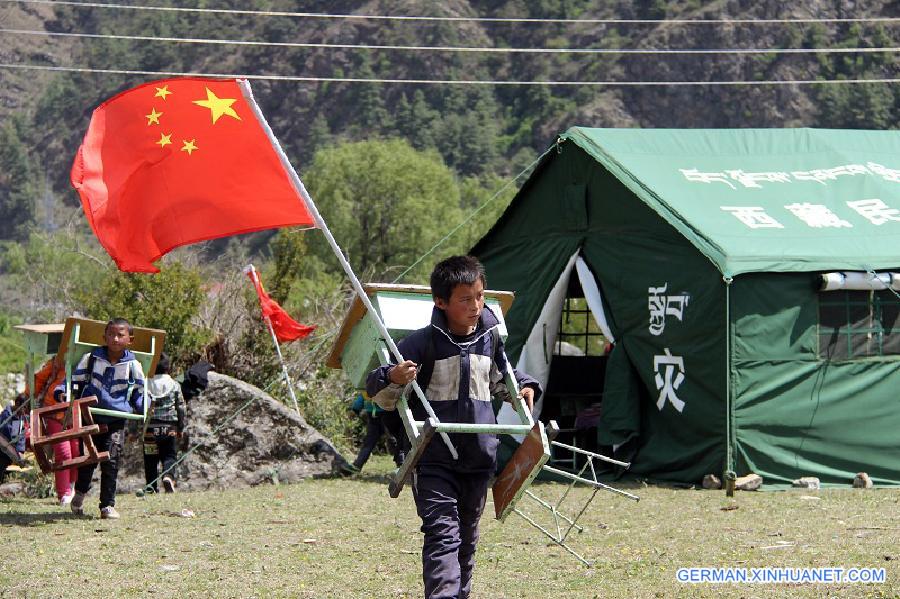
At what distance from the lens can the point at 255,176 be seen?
6699 millimetres

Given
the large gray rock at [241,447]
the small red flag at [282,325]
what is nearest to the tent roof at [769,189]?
the small red flag at [282,325]

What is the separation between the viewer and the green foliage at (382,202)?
4778 centimetres

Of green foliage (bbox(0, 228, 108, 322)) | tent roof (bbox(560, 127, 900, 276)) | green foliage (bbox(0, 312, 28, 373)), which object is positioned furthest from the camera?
green foliage (bbox(0, 312, 28, 373))

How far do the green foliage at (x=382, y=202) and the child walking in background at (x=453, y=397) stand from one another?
39.3 metres

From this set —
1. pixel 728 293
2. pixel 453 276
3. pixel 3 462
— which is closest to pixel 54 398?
pixel 3 462

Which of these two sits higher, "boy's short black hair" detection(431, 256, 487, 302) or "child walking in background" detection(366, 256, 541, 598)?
"boy's short black hair" detection(431, 256, 487, 302)

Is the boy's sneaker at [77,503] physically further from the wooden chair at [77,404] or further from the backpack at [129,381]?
the backpack at [129,381]

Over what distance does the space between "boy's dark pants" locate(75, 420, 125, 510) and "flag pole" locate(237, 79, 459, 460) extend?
4583 millimetres

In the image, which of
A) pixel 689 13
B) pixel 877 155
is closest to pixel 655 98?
pixel 689 13

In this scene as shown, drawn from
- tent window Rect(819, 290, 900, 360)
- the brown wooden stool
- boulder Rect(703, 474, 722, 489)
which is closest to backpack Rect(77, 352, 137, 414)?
the brown wooden stool

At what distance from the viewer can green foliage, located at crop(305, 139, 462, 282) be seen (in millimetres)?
47781

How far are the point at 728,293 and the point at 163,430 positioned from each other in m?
5.52

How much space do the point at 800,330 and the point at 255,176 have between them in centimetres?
764

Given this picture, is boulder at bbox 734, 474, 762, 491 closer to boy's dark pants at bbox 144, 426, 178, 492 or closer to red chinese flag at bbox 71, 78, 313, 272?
boy's dark pants at bbox 144, 426, 178, 492
